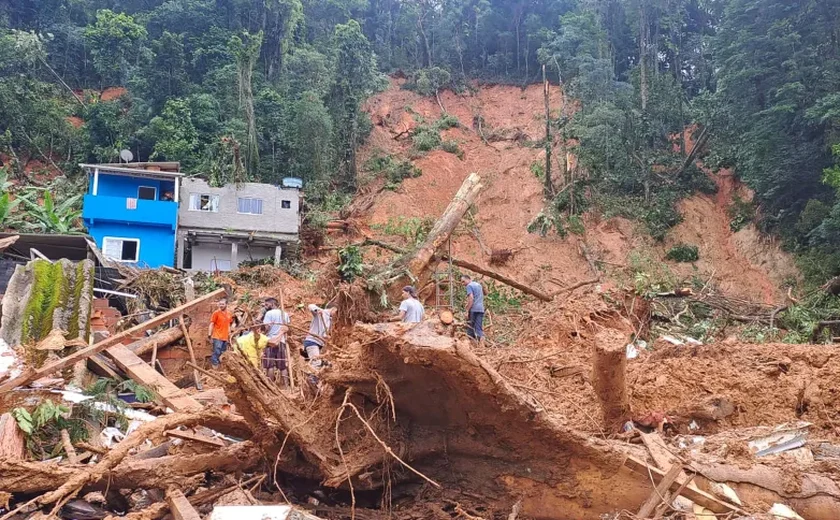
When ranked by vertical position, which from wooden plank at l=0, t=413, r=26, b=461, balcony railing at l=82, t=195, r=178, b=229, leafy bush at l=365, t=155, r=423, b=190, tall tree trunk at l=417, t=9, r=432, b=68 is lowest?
wooden plank at l=0, t=413, r=26, b=461

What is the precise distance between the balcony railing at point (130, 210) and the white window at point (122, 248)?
2.76 ft

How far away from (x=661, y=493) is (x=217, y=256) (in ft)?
80.6

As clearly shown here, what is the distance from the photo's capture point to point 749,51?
2298cm

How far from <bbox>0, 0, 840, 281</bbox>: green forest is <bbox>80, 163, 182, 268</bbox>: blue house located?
1.43m

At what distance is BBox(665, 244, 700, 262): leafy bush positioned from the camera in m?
26.1

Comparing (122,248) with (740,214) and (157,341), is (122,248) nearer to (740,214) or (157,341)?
(157,341)

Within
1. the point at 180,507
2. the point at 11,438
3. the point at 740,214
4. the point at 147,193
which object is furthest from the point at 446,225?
the point at 740,214

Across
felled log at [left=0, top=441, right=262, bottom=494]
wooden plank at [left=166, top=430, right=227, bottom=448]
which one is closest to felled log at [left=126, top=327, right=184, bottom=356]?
wooden plank at [left=166, top=430, right=227, bottom=448]

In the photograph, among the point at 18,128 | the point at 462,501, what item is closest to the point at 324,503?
the point at 462,501

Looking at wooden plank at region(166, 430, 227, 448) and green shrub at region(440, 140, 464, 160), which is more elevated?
green shrub at region(440, 140, 464, 160)

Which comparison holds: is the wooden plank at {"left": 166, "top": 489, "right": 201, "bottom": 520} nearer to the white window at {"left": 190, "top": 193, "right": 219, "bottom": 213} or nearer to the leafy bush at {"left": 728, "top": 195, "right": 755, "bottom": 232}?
the white window at {"left": 190, "top": 193, "right": 219, "bottom": 213}

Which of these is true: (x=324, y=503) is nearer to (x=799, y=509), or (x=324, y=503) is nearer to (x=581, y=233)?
(x=799, y=509)

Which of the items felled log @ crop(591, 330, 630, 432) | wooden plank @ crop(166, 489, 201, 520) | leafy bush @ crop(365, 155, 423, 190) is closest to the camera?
wooden plank @ crop(166, 489, 201, 520)

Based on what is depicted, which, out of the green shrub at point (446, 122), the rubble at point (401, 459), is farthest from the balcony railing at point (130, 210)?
the rubble at point (401, 459)
